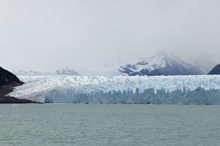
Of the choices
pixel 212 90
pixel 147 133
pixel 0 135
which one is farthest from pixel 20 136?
pixel 212 90

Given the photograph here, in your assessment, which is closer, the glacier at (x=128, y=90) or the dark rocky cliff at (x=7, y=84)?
the glacier at (x=128, y=90)

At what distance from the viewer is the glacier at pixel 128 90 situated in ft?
222

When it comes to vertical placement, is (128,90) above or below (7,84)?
below

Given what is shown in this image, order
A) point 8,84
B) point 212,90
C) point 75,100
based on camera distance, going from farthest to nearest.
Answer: point 8,84
point 75,100
point 212,90

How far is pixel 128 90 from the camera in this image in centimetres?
7200

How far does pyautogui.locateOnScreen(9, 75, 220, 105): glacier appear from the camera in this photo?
222 feet

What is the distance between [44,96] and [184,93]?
2884 centimetres

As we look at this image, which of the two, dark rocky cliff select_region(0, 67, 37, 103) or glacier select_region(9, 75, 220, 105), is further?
dark rocky cliff select_region(0, 67, 37, 103)

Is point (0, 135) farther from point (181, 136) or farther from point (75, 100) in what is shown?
point (75, 100)

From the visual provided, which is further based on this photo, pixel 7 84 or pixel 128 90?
pixel 7 84

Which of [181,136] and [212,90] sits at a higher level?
[212,90]

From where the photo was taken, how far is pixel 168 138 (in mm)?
28516

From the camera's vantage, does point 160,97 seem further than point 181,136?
Yes

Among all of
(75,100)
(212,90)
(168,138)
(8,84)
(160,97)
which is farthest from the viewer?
(8,84)
